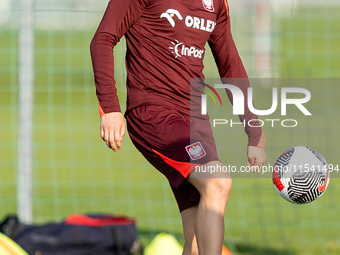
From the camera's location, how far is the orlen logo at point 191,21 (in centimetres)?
281

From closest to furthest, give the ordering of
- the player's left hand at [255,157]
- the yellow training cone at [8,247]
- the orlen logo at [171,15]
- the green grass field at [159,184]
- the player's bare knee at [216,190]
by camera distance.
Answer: the player's bare knee at [216,190]
the orlen logo at [171,15]
the player's left hand at [255,157]
the yellow training cone at [8,247]
the green grass field at [159,184]

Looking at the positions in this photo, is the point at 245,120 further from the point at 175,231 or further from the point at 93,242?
the point at 175,231

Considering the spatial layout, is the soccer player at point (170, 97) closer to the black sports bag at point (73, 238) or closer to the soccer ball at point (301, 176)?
the soccer ball at point (301, 176)

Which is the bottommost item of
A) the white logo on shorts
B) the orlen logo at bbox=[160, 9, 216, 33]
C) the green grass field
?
the green grass field

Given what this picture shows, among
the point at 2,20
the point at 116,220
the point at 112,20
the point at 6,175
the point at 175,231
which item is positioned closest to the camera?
the point at 112,20

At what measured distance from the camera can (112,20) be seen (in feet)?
8.89

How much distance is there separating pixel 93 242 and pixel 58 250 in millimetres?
272

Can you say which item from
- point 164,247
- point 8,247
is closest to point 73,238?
point 8,247

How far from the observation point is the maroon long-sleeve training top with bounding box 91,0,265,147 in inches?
106

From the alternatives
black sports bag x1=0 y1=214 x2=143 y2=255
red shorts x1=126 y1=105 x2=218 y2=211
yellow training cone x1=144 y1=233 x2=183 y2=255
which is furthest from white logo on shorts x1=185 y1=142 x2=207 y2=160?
black sports bag x1=0 y1=214 x2=143 y2=255

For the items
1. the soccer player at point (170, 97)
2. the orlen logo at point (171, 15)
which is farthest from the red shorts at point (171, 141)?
the orlen logo at point (171, 15)

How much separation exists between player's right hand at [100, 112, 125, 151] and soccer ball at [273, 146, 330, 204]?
3.46ft

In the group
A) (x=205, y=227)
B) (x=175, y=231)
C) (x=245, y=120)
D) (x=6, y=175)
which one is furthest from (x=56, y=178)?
(x=205, y=227)

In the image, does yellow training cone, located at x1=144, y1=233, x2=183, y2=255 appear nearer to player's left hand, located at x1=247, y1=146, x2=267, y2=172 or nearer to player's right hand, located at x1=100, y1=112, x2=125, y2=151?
player's left hand, located at x1=247, y1=146, x2=267, y2=172
